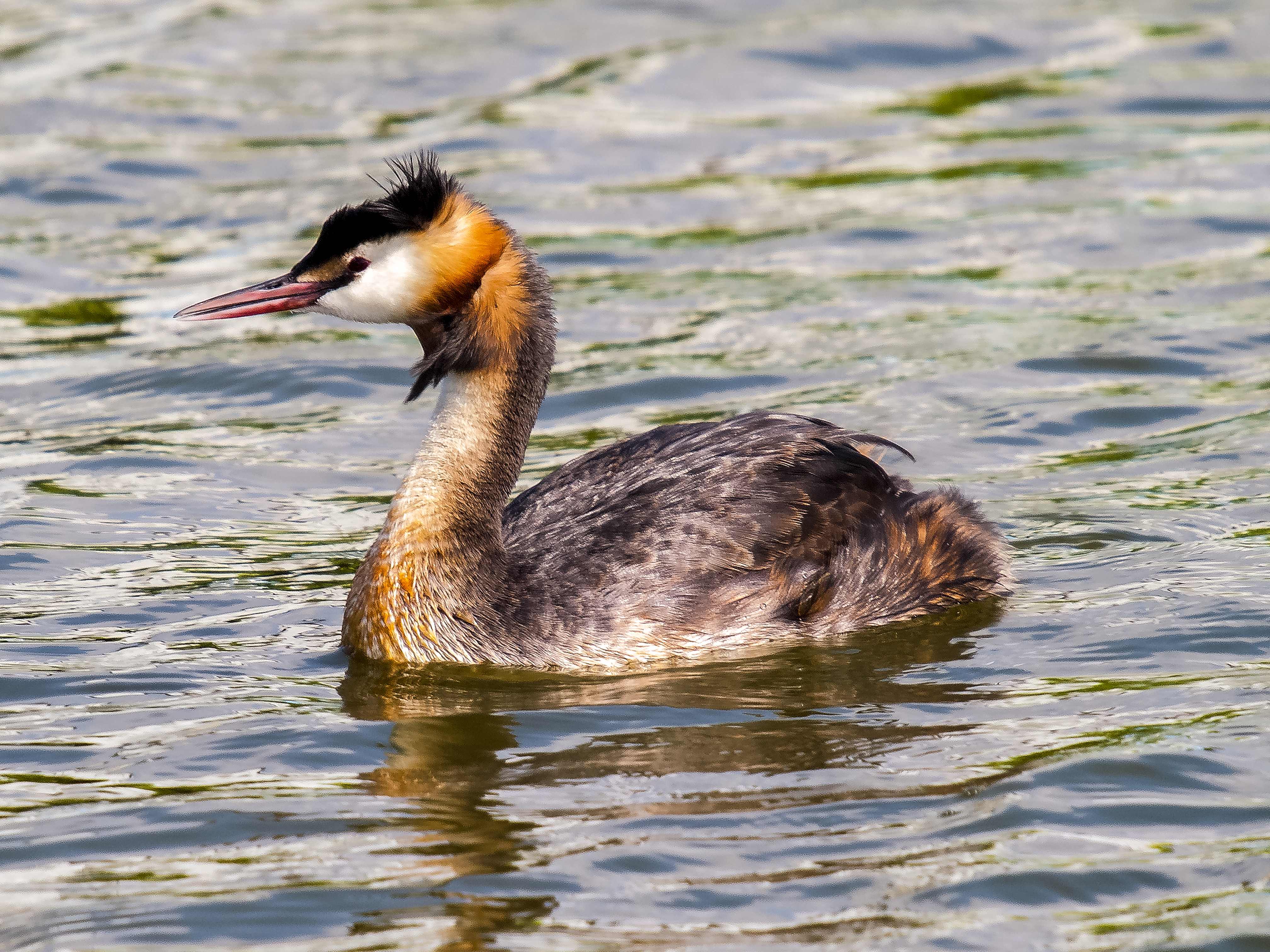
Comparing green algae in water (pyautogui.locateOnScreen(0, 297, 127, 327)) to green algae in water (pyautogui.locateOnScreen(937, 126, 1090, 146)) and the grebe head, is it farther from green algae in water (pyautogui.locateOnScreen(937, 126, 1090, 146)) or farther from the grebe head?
green algae in water (pyautogui.locateOnScreen(937, 126, 1090, 146))

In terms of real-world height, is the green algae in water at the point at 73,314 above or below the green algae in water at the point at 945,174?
below

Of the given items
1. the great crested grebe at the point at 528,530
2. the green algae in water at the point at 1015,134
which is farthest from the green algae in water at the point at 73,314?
the green algae in water at the point at 1015,134

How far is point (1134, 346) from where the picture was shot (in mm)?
11492

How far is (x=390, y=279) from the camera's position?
7.39m

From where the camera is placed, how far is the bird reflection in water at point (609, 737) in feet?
18.6

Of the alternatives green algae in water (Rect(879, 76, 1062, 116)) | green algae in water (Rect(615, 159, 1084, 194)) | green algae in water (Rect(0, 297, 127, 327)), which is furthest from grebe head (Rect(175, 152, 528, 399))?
green algae in water (Rect(879, 76, 1062, 116))

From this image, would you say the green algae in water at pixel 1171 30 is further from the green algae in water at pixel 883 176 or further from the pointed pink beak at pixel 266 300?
the pointed pink beak at pixel 266 300

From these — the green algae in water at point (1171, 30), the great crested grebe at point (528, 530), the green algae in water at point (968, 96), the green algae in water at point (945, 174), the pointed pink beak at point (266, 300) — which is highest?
the green algae in water at point (1171, 30)

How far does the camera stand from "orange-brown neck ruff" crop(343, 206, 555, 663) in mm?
7441

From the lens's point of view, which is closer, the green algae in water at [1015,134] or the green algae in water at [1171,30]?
the green algae in water at [1015,134]

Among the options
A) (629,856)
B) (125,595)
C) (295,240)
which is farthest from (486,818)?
(295,240)

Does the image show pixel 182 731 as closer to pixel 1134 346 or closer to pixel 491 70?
pixel 1134 346

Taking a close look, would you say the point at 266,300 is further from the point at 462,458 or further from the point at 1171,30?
the point at 1171,30

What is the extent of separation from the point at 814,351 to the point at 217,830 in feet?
21.0
